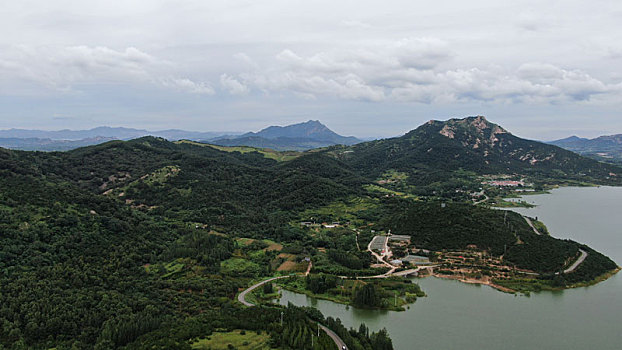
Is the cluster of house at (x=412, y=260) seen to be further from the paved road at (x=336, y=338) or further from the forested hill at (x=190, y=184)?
the paved road at (x=336, y=338)

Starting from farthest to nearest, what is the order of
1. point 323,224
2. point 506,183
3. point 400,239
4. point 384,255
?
point 506,183
point 323,224
point 400,239
point 384,255

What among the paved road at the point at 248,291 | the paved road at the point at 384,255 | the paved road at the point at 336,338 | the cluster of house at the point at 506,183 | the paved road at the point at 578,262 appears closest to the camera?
the paved road at the point at 336,338

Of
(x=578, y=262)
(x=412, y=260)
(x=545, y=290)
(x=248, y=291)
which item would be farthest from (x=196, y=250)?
(x=578, y=262)

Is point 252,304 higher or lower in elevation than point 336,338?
lower

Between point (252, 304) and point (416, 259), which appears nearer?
point (252, 304)

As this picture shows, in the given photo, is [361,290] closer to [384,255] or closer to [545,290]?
[384,255]

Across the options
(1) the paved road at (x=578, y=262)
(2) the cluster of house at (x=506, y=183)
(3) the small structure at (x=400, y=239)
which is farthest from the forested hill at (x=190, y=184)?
(2) the cluster of house at (x=506, y=183)

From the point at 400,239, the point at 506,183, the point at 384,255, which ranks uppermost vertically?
the point at 506,183
